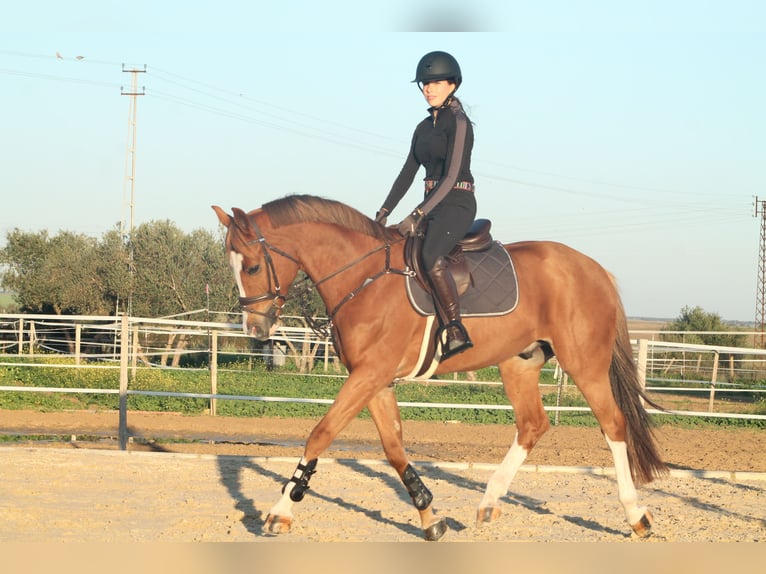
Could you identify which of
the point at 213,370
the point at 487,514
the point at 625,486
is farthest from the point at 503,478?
the point at 213,370

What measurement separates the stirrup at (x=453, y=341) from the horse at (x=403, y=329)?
12cm

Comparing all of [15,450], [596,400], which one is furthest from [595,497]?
[15,450]

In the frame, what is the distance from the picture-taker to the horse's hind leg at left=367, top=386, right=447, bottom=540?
5316 millimetres

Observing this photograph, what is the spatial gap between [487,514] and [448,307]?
143 centimetres

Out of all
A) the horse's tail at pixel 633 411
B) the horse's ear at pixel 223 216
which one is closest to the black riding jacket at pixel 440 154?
the horse's ear at pixel 223 216

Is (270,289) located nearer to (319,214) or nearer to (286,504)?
(319,214)

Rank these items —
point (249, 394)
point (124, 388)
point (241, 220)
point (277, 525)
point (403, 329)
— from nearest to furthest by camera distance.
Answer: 1. point (277, 525)
2. point (241, 220)
3. point (403, 329)
4. point (124, 388)
5. point (249, 394)

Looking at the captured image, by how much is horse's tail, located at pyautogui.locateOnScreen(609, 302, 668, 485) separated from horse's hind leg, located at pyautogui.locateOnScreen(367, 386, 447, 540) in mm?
1558

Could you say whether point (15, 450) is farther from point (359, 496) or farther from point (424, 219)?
point (424, 219)

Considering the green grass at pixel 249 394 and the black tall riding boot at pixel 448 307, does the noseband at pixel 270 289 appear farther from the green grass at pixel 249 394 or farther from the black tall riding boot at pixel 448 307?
the green grass at pixel 249 394

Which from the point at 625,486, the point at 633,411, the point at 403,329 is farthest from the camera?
the point at 633,411

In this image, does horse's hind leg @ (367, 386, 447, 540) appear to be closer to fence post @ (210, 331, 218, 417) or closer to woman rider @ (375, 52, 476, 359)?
woman rider @ (375, 52, 476, 359)

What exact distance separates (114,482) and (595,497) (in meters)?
3.91

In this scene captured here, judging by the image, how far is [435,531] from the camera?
5281 millimetres
